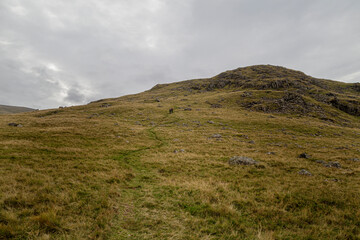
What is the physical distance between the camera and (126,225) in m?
6.41

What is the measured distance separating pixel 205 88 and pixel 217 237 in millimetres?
118279

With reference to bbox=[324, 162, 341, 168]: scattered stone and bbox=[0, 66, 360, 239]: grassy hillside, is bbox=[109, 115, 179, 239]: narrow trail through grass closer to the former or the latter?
bbox=[0, 66, 360, 239]: grassy hillside

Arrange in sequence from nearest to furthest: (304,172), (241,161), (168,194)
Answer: (168,194)
(304,172)
(241,161)

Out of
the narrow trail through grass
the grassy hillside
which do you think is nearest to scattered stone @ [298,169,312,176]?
the grassy hillside

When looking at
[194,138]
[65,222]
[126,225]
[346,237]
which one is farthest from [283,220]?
[194,138]

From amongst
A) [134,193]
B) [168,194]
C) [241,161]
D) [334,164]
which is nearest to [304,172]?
[241,161]

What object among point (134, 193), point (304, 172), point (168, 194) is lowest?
point (304, 172)

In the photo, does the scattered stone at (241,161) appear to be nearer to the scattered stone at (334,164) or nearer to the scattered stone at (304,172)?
the scattered stone at (304,172)

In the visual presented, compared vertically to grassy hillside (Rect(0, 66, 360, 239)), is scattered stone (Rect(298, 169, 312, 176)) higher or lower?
lower

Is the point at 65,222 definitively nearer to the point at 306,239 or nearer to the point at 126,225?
the point at 126,225

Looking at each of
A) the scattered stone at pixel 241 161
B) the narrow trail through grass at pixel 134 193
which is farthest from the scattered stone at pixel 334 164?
the narrow trail through grass at pixel 134 193

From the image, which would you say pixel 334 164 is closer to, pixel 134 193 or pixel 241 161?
pixel 241 161

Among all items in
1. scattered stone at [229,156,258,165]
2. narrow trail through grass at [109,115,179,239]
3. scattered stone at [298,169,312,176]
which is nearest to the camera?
narrow trail through grass at [109,115,179,239]

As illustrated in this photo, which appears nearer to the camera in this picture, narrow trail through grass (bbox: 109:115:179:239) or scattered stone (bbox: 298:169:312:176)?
narrow trail through grass (bbox: 109:115:179:239)
